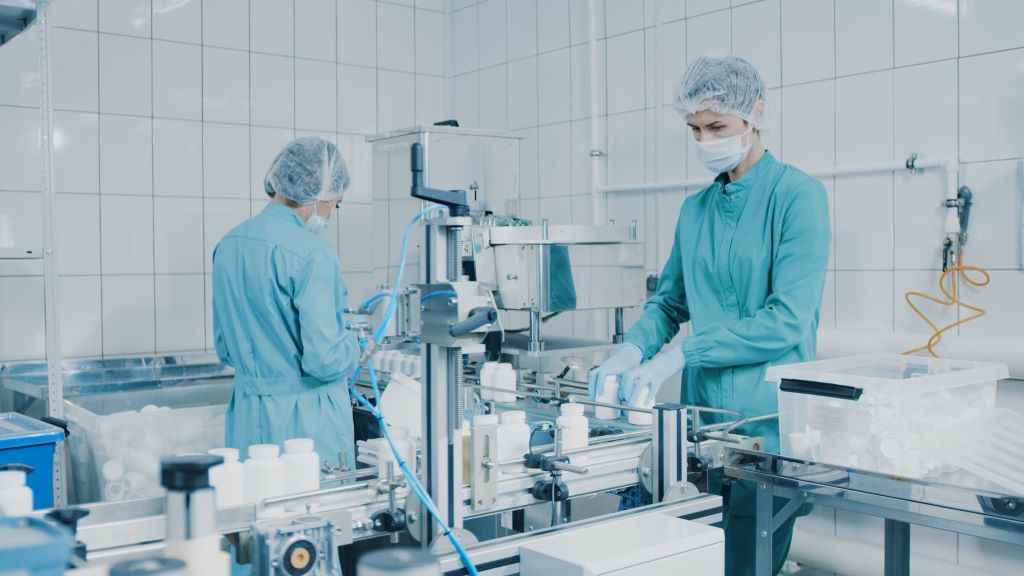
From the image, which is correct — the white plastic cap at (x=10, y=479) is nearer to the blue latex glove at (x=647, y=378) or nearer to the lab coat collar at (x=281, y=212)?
the blue latex glove at (x=647, y=378)

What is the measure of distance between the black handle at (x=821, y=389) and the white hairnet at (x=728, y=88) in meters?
0.65

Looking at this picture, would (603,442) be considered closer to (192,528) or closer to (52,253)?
(192,528)

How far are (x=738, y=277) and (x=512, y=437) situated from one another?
0.67 m

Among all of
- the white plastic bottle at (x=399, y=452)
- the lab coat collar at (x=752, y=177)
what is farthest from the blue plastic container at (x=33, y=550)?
the lab coat collar at (x=752, y=177)

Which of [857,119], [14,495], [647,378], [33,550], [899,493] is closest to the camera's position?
[33,550]

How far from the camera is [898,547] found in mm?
1818

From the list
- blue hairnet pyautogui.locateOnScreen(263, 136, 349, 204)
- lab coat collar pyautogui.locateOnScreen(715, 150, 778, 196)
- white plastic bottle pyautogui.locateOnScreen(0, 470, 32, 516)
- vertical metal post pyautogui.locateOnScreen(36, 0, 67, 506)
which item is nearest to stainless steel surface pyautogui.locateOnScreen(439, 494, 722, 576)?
white plastic bottle pyautogui.locateOnScreen(0, 470, 32, 516)

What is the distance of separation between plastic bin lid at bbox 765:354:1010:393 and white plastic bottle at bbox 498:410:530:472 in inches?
18.7

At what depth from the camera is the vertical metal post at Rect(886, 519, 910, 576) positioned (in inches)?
71.5

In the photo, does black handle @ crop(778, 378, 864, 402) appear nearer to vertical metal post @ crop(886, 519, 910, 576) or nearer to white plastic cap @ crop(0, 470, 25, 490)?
vertical metal post @ crop(886, 519, 910, 576)

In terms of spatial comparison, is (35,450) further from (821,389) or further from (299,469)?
(821,389)

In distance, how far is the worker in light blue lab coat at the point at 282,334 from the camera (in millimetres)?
2123

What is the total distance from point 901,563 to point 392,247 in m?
2.29

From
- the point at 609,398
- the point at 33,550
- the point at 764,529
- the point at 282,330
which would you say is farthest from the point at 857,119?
the point at 33,550
